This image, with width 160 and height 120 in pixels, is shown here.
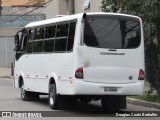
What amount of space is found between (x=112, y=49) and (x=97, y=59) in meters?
0.54

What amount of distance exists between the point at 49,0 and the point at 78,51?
95.4 ft

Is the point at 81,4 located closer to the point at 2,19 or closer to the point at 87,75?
the point at 87,75

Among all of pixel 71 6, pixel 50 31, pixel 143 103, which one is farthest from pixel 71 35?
pixel 71 6

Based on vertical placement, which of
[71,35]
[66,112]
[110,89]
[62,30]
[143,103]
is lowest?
[143,103]

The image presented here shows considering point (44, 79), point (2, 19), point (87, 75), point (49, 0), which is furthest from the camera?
point (2, 19)

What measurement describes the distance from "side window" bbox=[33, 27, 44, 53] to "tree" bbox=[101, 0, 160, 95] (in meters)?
2.89

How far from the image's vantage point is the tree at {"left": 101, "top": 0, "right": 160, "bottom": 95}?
1598 cm

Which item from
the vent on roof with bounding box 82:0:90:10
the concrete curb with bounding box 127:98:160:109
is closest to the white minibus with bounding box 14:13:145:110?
the concrete curb with bounding box 127:98:160:109

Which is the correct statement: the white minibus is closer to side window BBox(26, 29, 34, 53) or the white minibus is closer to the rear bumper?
the rear bumper

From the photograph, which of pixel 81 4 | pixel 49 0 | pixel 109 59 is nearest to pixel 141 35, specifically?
pixel 109 59

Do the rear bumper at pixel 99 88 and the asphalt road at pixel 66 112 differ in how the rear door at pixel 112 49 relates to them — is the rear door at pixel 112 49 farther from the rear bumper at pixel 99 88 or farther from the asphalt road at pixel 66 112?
the asphalt road at pixel 66 112

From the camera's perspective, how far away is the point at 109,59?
13.8m

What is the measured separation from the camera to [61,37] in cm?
1485

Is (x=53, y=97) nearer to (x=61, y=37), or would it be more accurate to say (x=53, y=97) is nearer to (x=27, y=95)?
(x=61, y=37)
